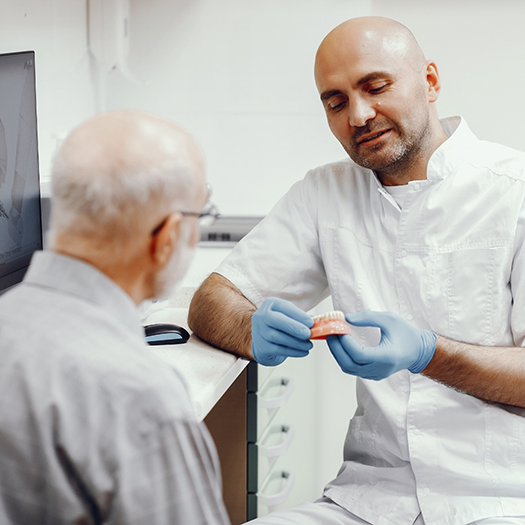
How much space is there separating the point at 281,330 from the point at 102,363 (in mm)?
559

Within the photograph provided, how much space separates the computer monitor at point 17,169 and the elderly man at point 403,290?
0.36 meters

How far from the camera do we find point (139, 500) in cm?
52

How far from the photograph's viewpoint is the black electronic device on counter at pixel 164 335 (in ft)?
4.12

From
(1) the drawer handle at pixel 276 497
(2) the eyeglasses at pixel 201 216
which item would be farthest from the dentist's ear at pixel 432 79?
(1) the drawer handle at pixel 276 497

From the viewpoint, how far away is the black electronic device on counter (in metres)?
1.26

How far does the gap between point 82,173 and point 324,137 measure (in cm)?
159

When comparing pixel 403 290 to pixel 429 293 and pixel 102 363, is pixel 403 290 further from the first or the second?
pixel 102 363

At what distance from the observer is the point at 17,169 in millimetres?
1241

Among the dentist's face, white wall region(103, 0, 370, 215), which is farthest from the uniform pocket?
white wall region(103, 0, 370, 215)

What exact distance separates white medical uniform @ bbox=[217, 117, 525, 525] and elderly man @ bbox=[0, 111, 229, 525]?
0.67m

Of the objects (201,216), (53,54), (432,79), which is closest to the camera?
(201,216)

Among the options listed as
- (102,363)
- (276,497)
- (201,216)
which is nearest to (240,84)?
(276,497)

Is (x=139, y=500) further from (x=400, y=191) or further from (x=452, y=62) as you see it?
(x=452, y=62)

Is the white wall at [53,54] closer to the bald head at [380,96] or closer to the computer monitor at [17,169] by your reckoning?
the computer monitor at [17,169]
